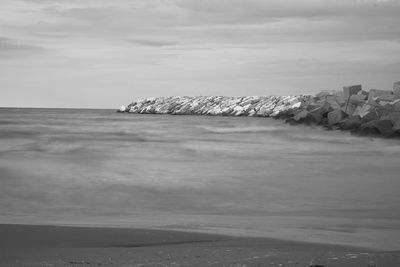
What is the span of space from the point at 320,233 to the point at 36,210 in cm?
420

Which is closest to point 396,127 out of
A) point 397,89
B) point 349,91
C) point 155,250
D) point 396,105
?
point 396,105

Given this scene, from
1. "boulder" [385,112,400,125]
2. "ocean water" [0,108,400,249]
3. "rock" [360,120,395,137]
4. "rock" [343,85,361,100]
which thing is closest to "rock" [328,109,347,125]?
"rock" [360,120,395,137]

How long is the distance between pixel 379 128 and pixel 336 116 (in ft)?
20.8

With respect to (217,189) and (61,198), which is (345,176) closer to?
(217,189)

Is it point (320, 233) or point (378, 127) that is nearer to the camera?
point (320, 233)

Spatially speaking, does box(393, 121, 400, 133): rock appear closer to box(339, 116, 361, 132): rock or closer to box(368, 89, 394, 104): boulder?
box(339, 116, 361, 132): rock

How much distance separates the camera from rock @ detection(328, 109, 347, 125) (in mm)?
30656

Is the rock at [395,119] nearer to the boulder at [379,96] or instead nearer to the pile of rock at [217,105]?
the boulder at [379,96]

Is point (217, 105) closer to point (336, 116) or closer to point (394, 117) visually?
point (336, 116)

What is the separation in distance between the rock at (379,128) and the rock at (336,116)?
4586 mm

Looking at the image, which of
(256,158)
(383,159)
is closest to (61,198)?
(256,158)

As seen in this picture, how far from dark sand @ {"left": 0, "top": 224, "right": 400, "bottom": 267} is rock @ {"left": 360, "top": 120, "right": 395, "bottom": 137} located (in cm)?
2039

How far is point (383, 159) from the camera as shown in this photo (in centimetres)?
1728

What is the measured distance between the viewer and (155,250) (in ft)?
15.1
